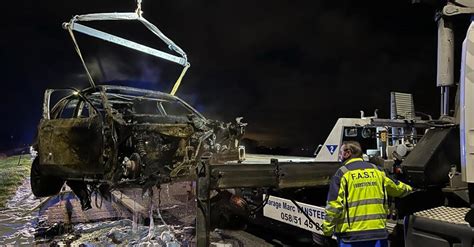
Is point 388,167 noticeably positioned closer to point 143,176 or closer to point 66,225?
point 143,176

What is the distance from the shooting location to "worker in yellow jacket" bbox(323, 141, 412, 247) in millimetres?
3014

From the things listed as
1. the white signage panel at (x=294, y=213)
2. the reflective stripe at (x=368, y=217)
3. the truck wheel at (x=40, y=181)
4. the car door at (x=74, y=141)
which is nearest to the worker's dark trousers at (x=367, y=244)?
the reflective stripe at (x=368, y=217)

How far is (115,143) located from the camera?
5.35 metres

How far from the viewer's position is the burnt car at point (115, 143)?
17.8 ft

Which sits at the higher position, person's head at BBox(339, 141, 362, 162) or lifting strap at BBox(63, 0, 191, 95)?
lifting strap at BBox(63, 0, 191, 95)

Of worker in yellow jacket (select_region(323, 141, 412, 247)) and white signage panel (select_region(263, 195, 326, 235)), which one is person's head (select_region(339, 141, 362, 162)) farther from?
white signage panel (select_region(263, 195, 326, 235))

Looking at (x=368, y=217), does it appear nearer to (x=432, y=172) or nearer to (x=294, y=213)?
(x=432, y=172)

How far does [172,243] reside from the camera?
17.9ft

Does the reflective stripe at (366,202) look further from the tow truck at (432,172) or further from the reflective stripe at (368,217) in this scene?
the tow truck at (432,172)

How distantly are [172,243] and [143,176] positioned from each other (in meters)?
1.07

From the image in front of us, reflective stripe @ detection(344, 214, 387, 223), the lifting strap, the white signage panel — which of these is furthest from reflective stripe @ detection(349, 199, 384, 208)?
the lifting strap

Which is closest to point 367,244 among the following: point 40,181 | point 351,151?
point 351,151

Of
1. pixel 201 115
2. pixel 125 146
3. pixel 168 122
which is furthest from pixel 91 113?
pixel 201 115

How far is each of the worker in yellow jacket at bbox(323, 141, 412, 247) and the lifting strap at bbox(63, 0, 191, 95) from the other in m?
4.68
